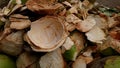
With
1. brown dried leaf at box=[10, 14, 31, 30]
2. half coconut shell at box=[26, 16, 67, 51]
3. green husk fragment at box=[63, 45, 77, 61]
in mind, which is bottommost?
green husk fragment at box=[63, 45, 77, 61]

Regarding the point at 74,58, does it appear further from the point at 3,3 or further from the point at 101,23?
the point at 3,3

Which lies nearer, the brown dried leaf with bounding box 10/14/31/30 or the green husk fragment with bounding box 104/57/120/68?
the green husk fragment with bounding box 104/57/120/68

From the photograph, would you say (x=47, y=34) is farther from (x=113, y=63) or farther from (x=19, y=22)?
(x=113, y=63)

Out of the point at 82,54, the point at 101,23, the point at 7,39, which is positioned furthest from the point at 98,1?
the point at 7,39

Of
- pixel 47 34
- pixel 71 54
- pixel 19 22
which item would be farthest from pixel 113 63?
pixel 19 22

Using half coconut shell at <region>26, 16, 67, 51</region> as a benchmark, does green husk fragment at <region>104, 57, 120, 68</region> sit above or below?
below

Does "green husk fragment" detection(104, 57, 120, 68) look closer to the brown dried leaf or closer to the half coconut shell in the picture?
the half coconut shell

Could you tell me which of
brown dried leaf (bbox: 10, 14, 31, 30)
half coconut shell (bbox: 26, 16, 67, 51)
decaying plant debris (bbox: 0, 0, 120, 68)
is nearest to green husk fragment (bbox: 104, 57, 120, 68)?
decaying plant debris (bbox: 0, 0, 120, 68)

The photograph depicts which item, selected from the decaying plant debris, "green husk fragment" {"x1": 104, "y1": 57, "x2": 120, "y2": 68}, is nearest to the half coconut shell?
the decaying plant debris
